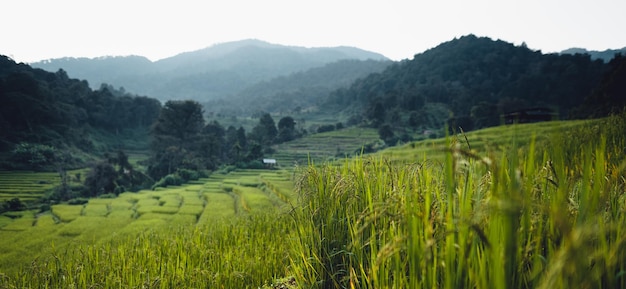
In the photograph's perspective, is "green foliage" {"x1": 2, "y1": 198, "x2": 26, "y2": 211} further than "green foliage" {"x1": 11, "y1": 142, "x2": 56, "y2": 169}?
No

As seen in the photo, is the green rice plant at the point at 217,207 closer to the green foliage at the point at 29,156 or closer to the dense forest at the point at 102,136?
the dense forest at the point at 102,136

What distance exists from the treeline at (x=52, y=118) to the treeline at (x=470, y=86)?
192ft

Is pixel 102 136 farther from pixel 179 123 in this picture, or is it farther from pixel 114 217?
pixel 114 217

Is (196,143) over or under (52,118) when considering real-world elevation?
under


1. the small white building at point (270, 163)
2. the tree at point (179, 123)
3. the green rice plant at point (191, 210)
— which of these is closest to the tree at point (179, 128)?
the tree at point (179, 123)

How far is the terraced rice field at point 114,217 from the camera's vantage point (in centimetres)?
1631

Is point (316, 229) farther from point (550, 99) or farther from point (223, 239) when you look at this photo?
point (550, 99)

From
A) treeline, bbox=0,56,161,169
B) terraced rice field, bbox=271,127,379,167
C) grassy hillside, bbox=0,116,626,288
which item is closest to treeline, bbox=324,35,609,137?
terraced rice field, bbox=271,127,379,167

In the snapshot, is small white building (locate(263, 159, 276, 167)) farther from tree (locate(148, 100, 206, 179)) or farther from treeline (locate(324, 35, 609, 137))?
treeline (locate(324, 35, 609, 137))

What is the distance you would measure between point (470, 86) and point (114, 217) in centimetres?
10644

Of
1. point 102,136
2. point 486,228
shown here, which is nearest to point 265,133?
point 102,136

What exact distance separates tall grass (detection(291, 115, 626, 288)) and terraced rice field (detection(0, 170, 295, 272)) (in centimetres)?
1119

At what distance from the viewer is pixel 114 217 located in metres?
22.9

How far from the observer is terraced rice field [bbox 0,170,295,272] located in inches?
642
